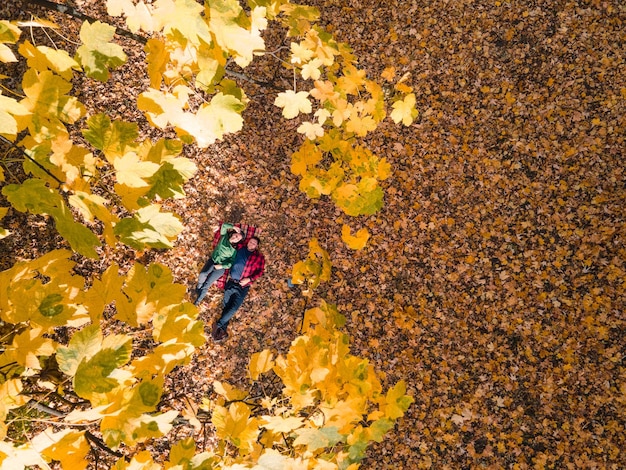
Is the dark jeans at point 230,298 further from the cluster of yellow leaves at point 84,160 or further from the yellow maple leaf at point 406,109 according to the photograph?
the cluster of yellow leaves at point 84,160

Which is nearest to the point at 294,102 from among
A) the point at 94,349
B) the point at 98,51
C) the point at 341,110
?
the point at 341,110

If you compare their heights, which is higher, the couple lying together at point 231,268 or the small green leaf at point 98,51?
the small green leaf at point 98,51

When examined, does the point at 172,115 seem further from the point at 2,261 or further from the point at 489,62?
the point at 489,62

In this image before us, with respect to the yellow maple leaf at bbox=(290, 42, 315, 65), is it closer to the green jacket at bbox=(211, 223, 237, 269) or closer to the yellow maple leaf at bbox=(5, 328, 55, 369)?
the yellow maple leaf at bbox=(5, 328, 55, 369)

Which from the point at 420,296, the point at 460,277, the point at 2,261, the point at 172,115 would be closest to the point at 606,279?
the point at 460,277

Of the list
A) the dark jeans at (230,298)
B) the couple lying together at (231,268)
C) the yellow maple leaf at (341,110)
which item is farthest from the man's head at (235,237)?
the yellow maple leaf at (341,110)

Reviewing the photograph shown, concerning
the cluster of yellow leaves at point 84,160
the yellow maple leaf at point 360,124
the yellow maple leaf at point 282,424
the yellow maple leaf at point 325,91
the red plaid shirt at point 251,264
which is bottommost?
the red plaid shirt at point 251,264
